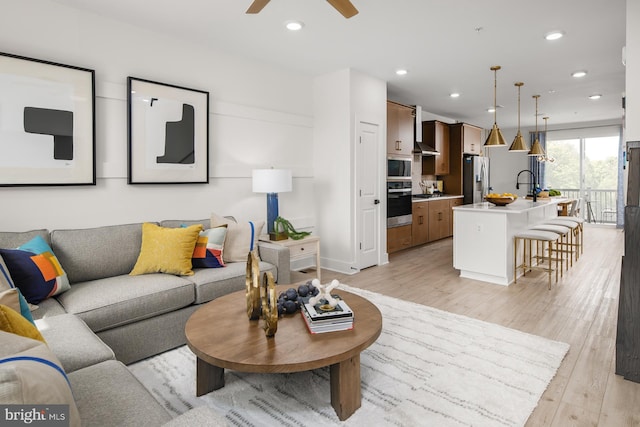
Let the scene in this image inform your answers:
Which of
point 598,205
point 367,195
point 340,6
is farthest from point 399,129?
point 598,205

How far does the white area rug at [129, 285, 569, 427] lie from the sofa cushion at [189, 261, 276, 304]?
40 cm

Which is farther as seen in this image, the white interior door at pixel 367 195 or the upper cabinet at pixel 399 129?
the upper cabinet at pixel 399 129

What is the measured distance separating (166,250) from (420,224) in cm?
480

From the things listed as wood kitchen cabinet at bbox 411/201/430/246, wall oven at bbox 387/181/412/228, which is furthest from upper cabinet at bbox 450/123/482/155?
wall oven at bbox 387/181/412/228

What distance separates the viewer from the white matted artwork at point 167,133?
10.5ft

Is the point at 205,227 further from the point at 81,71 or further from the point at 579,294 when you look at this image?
the point at 579,294

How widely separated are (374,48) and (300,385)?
3.31 metres

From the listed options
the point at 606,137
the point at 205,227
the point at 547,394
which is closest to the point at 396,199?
the point at 205,227

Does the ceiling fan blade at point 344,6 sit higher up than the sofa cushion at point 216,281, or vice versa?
the ceiling fan blade at point 344,6

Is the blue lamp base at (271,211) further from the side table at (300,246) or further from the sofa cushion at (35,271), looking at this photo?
the sofa cushion at (35,271)

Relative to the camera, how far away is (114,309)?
7.41ft

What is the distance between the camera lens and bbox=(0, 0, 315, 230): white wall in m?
2.75

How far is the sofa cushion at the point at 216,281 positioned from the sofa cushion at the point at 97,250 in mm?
543

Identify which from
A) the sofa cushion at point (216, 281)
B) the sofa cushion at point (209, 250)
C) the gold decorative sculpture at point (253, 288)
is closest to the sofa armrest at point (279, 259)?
the sofa cushion at point (216, 281)
